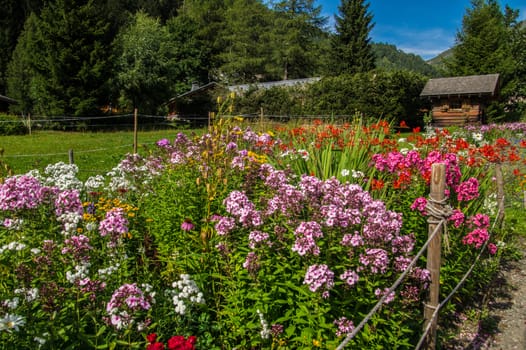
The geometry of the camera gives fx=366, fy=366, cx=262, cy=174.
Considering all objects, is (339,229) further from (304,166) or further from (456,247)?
(304,166)

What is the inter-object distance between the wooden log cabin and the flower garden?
23.4 metres

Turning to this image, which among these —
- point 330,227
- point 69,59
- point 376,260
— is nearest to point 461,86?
point 69,59

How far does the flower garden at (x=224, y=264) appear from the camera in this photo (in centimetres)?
193

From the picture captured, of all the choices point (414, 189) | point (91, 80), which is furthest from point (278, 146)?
point (91, 80)

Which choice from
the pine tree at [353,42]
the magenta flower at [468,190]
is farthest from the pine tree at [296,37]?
the magenta flower at [468,190]

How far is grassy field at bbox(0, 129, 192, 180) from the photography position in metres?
10.1

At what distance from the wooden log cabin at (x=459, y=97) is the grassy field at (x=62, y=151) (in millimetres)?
19147

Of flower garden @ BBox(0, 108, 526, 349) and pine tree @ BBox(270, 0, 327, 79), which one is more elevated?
pine tree @ BBox(270, 0, 327, 79)

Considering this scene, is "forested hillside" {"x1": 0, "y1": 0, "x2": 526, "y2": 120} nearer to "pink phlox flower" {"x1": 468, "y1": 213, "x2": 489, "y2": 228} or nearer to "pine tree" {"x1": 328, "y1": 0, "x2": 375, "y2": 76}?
"pine tree" {"x1": 328, "y1": 0, "x2": 375, "y2": 76}

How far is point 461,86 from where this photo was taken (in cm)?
2453

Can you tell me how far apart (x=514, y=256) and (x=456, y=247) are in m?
2.08

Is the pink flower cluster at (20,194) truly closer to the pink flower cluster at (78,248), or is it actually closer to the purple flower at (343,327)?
the pink flower cluster at (78,248)

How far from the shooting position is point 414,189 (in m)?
3.98

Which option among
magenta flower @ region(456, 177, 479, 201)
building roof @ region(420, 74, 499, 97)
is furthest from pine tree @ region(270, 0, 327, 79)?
magenta flower @ region(456, 177, 479, 201)
